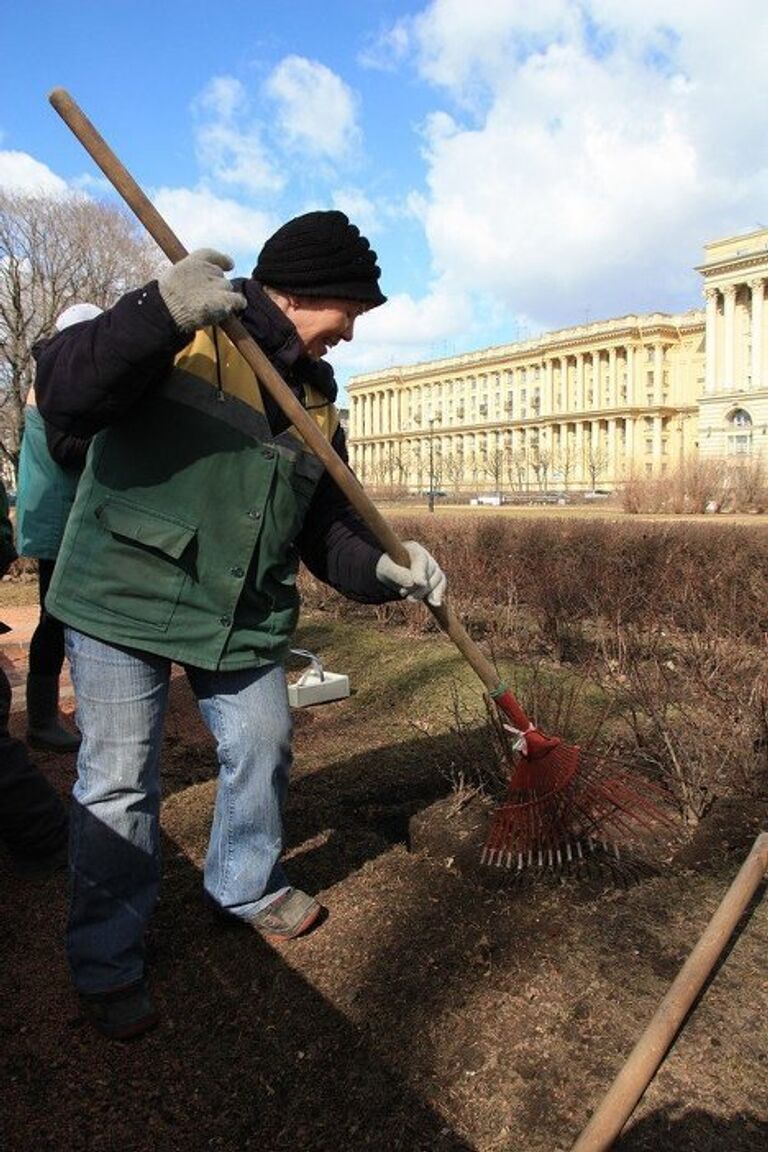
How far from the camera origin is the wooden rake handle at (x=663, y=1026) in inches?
54.7

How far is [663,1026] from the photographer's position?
5.18 ft

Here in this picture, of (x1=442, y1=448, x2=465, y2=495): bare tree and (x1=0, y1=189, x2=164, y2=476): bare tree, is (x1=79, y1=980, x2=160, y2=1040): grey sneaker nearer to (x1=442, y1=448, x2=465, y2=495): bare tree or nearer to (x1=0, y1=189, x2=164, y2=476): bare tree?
(x1=0, y1=189, x2=164, y2=476): bare tree

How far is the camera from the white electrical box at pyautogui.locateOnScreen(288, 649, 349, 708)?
4703 millimetres

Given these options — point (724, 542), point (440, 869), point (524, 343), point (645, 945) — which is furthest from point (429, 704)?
point (524, 343)

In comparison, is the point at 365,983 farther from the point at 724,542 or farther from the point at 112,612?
the point at 724,542

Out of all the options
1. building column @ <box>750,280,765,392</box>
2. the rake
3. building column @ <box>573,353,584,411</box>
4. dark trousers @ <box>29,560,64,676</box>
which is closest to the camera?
the rake

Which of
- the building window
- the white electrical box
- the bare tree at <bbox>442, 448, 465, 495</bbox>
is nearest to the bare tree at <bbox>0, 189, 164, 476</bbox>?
the white electrical box

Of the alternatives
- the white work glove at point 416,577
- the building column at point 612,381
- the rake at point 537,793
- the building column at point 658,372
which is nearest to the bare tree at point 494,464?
the building column at point 612,381

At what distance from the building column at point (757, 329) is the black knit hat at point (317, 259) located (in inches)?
2760

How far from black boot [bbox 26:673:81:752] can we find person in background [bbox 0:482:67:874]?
1165 mm

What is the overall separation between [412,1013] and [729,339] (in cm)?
7357

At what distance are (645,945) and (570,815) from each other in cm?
45

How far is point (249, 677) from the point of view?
6.95 feet

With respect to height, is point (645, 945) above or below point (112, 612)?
below
